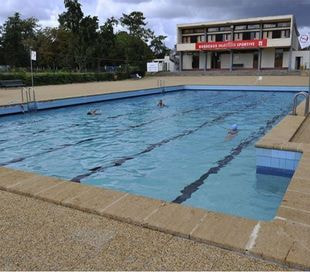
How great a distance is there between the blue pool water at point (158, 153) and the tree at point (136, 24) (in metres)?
47.9

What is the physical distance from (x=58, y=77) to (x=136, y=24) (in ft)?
123

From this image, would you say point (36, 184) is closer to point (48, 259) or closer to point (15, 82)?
point (48, 259)

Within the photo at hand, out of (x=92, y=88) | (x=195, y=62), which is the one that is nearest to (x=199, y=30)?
(x=195, y=62)

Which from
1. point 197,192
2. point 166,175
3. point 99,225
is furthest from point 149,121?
point 99,225

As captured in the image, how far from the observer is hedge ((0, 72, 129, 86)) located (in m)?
21.9

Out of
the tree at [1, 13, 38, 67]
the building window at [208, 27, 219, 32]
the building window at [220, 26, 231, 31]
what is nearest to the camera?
the building window at [220, 26, 231, 31]

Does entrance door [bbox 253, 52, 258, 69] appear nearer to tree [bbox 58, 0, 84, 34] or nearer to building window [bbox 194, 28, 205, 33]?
building window [bbox 194, 28, 205, 33]

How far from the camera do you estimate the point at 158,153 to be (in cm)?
740

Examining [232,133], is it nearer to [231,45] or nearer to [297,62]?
[231,45]

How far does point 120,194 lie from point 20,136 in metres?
6.71

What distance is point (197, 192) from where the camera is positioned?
5184 millimetres

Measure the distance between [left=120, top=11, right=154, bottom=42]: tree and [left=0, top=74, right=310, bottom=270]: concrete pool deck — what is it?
56.9 metres

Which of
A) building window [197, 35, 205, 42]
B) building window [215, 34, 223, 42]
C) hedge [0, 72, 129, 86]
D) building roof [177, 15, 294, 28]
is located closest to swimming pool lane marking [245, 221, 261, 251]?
hedge [0, 72, 129, 86]

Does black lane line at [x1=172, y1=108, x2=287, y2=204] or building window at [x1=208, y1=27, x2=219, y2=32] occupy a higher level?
building window at [x1=208, y1=27, x2=219, y2=32]
